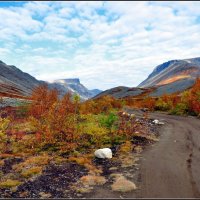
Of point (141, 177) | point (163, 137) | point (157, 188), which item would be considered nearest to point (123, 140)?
point (163, 137)

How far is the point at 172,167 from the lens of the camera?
19438 mm

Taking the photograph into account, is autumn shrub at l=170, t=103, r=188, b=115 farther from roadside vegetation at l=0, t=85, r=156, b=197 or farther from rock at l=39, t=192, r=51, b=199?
rock at l=39, t=192, r=51, b=199

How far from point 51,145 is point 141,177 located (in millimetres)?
8999

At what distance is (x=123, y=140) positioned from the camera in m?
26.3

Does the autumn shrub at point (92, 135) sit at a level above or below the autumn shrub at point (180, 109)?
below

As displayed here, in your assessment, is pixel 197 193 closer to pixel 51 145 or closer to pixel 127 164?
pixel 127 164

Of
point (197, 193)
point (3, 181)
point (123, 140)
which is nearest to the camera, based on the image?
point (197, 193)

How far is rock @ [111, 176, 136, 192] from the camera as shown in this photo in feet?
51.9

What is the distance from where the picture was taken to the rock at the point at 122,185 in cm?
1582

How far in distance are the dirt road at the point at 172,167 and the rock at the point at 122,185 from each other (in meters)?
0.53

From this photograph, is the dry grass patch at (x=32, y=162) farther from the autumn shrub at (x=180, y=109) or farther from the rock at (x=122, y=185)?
the autumn shrub at (x=180, y=109)

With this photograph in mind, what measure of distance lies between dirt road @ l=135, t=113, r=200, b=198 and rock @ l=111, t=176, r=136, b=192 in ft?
1.75

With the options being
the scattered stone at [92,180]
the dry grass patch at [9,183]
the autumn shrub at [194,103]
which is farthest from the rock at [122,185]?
the autumn shrub at [194,103]

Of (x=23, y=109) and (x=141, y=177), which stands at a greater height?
(x=23, y=109)
